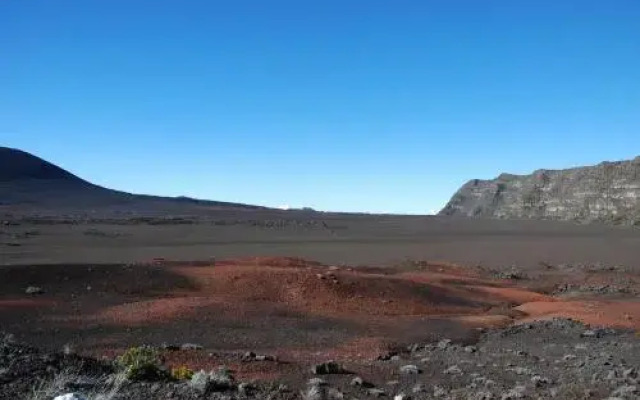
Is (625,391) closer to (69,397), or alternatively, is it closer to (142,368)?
(142,368)

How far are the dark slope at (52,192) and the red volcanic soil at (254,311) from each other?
51070 millimetres

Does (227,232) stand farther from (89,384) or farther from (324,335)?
(89,384)

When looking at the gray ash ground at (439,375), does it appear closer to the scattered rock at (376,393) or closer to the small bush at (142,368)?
the scattered rock at (376,393)

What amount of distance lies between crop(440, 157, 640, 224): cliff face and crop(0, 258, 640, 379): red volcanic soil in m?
45.4

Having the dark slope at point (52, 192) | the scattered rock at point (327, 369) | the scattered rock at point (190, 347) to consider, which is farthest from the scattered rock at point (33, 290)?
the dark slope at point (52, 192)

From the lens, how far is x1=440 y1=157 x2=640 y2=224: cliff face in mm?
63875

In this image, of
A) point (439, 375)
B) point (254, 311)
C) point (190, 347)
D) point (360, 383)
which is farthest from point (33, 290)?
point (439, 375)

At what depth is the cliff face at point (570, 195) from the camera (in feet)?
210

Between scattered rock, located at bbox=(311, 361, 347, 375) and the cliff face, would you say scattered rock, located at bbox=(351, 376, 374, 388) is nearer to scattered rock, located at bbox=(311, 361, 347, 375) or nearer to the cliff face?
scattered rock, located at bbox=(311, 361, 347, 375)

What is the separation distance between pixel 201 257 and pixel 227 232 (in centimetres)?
1446

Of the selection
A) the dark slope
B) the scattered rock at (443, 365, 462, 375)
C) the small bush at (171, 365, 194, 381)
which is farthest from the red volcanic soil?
the dark slope

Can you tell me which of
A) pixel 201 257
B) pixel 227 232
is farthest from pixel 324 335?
pixel 227 232

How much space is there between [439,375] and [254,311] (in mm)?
6235

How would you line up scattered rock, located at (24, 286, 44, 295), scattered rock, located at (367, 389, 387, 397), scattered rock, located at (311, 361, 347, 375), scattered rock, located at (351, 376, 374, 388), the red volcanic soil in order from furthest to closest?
scattered rock, located at (24, 286, 44, 295), the red volcanic soil, scattered rock, located at (311, 361, 347, 375), scattered rock, located at (351, 376, 374, 388), scattered rock, located at (367, 389, 387, 397)
